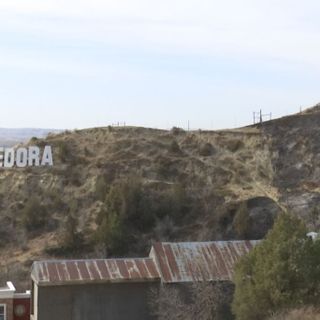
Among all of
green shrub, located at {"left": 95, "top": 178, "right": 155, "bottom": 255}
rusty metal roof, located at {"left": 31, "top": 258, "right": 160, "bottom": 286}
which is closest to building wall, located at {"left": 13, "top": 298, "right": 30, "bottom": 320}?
rusty metal roof, located at {"left": 31, "top": 258, "right": 160, "bottom": 286}

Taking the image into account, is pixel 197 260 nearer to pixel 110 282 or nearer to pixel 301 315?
pixel 110 282

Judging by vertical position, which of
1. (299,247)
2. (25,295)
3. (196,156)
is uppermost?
(196,156)

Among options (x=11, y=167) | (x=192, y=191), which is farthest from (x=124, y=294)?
(x=11, y=167)

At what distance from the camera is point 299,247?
21469 mm

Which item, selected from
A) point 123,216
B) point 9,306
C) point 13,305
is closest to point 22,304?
point 13,305

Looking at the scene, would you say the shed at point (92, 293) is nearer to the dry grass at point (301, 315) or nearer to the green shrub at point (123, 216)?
the dry grass at point (301, 315)

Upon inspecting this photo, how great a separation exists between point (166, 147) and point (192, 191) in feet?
27.6

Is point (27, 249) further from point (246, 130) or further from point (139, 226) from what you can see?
point (246, 130)

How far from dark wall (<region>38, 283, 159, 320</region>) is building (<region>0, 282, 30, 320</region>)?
8.93ft

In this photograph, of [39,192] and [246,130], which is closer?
[39,192]

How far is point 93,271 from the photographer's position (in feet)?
87.9

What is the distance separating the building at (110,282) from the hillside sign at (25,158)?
3298 centimetres

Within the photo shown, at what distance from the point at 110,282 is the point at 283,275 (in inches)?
301

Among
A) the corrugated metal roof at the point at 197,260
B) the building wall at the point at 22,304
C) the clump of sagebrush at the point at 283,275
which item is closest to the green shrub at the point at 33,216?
the building wall at the point at 22,304
